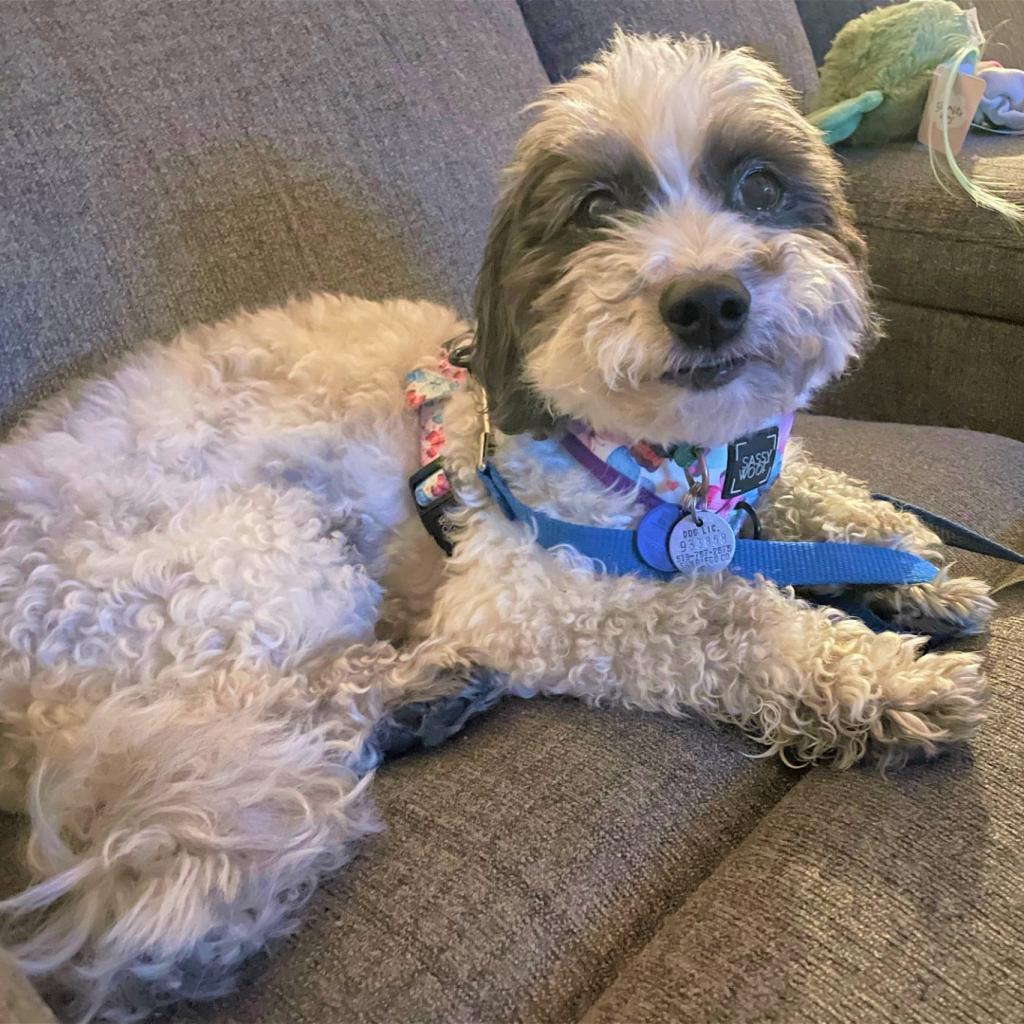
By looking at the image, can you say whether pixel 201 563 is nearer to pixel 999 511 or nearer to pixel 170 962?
pixel 170 962

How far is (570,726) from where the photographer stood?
4.00ft

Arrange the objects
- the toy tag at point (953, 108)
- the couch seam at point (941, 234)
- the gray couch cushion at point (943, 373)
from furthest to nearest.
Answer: the toy tag at point (953, 108) → the gray couch cushion at point (943, 373) → the couch seam at point (941, 234)

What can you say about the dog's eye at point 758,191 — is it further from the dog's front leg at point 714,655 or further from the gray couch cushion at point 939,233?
the gray couch cushion at point 939,233

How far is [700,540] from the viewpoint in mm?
1308

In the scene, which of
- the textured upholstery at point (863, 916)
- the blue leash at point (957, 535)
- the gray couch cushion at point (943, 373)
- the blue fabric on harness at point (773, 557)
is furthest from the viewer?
the gray couch cushion at point (943, 373)

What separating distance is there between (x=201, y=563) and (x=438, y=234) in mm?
864

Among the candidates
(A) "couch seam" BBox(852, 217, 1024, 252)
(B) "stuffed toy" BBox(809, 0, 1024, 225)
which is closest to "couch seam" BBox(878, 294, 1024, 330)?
(A) "couch seam" BBox(852, 217, 1024, 252)

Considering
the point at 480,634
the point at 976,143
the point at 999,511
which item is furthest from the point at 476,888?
the point at 976,143

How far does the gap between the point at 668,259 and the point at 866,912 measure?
73cm

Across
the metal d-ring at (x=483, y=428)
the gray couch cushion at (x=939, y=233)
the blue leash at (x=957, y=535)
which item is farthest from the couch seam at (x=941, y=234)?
the metal d-ring at (x=483, y=428)

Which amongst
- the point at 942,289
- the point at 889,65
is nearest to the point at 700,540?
the point at 942,289

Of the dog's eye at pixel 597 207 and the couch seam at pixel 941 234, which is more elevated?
the dog's eye at pixel 597 207

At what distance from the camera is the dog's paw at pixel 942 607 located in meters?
1.32

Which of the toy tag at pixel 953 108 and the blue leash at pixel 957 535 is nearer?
the blue leash at pixel 957 535
